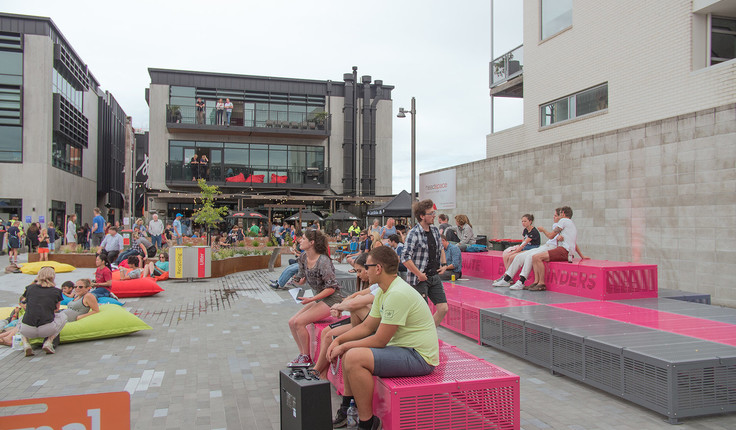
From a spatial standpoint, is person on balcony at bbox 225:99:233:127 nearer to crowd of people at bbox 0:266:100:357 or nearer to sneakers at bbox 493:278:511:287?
sneakers at bbox 493:278:511:287

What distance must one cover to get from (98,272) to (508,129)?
14.8 metres

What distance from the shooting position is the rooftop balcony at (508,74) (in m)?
19.8

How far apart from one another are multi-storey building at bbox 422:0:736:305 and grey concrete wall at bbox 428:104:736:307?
0.08 ft

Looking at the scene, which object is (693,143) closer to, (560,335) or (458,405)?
(560,335)

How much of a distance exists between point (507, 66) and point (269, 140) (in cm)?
2292

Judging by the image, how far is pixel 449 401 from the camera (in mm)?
3748

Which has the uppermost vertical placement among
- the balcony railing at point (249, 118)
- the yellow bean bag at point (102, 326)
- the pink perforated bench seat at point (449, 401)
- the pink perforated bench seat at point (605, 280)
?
the balcony railing at point (249, 118)

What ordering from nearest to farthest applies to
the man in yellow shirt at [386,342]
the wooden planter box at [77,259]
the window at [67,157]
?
the man in yellow shirt at [386,342], the wooden planter box at [77,259], the window at [67,157]

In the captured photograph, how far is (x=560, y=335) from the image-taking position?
17.7 feet

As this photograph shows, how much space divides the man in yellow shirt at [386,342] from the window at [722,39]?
41.2 feet

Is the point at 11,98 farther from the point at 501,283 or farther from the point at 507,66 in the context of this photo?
the point at 501,283

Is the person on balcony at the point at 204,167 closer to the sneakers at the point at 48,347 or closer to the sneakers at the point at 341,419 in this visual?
the sneakers at the point at 48,347

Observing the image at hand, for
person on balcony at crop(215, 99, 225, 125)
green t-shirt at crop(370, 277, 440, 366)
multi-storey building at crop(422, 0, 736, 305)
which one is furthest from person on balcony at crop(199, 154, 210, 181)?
green t-shirt at crop(370, 277, 440, 366)

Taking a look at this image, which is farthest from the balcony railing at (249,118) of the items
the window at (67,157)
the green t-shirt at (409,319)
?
the green t-shirt at (409,319)
